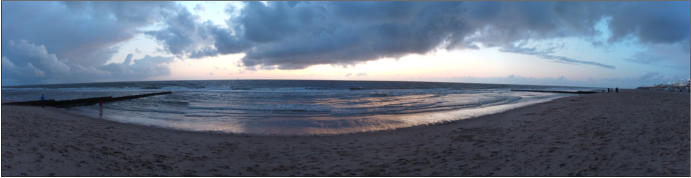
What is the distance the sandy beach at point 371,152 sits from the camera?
6.04m

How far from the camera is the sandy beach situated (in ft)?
19.8

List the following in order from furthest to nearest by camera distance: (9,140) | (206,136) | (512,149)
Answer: (206,136), (512,149), (9,140)

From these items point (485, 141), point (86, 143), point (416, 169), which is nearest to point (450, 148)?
point (485, 141)

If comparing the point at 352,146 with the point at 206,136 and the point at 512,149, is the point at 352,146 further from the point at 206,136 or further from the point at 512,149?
the point at 206,136

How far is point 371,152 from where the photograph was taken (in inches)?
332

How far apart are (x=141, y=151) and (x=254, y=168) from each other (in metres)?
3.85

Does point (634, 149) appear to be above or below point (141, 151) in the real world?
above

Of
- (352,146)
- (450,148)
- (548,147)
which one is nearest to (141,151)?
(352,146)

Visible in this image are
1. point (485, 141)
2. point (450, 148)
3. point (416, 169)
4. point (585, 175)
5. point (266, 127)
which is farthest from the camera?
point (266, 127)

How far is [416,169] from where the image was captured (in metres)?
6.67

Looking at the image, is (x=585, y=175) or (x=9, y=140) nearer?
(x=585, y=175)

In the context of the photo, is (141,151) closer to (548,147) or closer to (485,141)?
(485,141)

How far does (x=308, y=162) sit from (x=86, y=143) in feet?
22.1

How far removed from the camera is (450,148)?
333 inches
